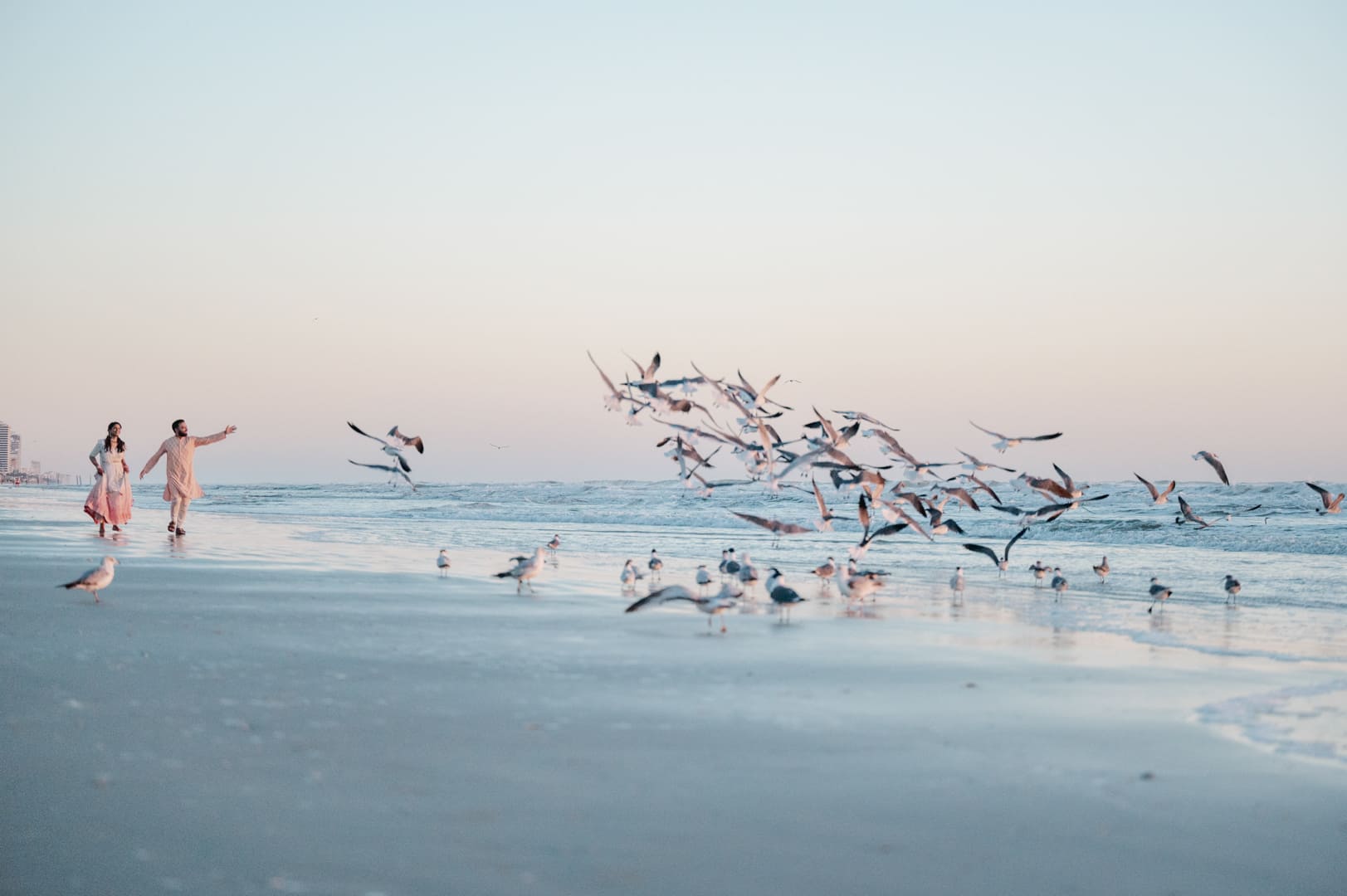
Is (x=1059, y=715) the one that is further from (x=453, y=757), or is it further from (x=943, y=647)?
(x=453, y=757)

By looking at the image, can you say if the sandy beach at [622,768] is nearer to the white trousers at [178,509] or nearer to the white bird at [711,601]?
the white bird at [711,601]

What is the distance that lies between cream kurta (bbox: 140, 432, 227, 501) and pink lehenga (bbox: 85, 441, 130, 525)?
864mm

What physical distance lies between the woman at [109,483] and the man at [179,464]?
0.85 m

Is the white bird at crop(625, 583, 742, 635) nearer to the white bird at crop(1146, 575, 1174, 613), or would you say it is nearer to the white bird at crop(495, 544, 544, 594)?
the white bird at crop(495, 544, 544, 594)

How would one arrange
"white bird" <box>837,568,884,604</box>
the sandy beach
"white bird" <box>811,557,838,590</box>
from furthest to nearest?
"white bird" <box>811,557,838,590</box> → "white bird" <box>837,568,884,604</box> → the sandy beach

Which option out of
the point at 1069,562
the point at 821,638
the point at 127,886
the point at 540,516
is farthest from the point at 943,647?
the point at 540,516

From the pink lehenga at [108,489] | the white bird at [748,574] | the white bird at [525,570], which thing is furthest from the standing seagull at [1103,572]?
the pink lehenga at [108,489]

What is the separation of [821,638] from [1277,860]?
196 inches

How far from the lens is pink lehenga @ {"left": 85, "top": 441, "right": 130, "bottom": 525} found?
62.9ft

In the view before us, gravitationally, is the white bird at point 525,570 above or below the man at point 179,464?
below

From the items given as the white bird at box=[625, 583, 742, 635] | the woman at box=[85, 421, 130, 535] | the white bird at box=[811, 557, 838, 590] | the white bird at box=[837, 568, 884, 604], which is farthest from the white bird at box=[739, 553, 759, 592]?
the woman at box=[85, 421, 130, 535]

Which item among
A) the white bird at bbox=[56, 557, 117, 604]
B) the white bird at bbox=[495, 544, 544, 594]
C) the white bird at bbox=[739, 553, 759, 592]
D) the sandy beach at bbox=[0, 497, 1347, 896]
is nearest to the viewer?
the sandy beach at bbox=[0, 497, 1347, 896]

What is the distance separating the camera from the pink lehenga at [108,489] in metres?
19.2

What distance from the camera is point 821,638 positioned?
846 cm
